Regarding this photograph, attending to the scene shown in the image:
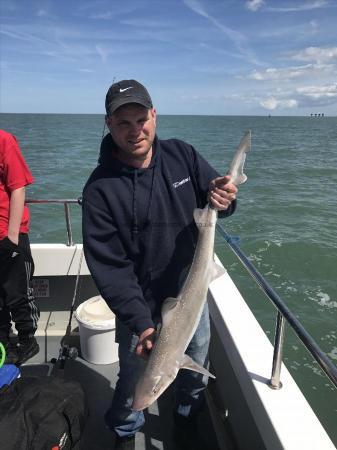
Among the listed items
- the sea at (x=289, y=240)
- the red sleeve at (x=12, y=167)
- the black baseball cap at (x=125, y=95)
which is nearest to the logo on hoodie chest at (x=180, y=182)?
the black baseball cap at (x=125, y=95)

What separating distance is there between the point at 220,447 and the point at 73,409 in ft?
4.07

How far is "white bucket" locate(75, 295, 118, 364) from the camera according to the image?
3.93 m

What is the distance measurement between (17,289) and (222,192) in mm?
2536

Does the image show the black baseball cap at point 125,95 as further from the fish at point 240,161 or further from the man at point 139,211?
the fish at point 240,161

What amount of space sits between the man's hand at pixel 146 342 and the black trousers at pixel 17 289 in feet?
6.33

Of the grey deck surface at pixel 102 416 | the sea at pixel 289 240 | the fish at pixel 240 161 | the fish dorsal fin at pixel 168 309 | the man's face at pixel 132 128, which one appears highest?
the man's face at pixel 132 128

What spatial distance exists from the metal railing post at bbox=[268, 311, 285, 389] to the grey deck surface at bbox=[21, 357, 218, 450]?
105 cm

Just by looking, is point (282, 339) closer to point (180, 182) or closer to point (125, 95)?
point (180, 182)

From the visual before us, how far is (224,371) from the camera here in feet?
10.8

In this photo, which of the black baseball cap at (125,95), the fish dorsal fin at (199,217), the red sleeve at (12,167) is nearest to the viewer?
the black baseball cap at (125,95)

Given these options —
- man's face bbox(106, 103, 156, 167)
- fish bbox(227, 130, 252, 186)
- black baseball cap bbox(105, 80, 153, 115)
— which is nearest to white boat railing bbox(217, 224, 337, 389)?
fish bbox(227, 130, 252, 186)

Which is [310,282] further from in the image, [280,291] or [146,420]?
[146,420]

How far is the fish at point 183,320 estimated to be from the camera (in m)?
2.12

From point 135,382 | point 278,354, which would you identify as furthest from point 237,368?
point 135,382
